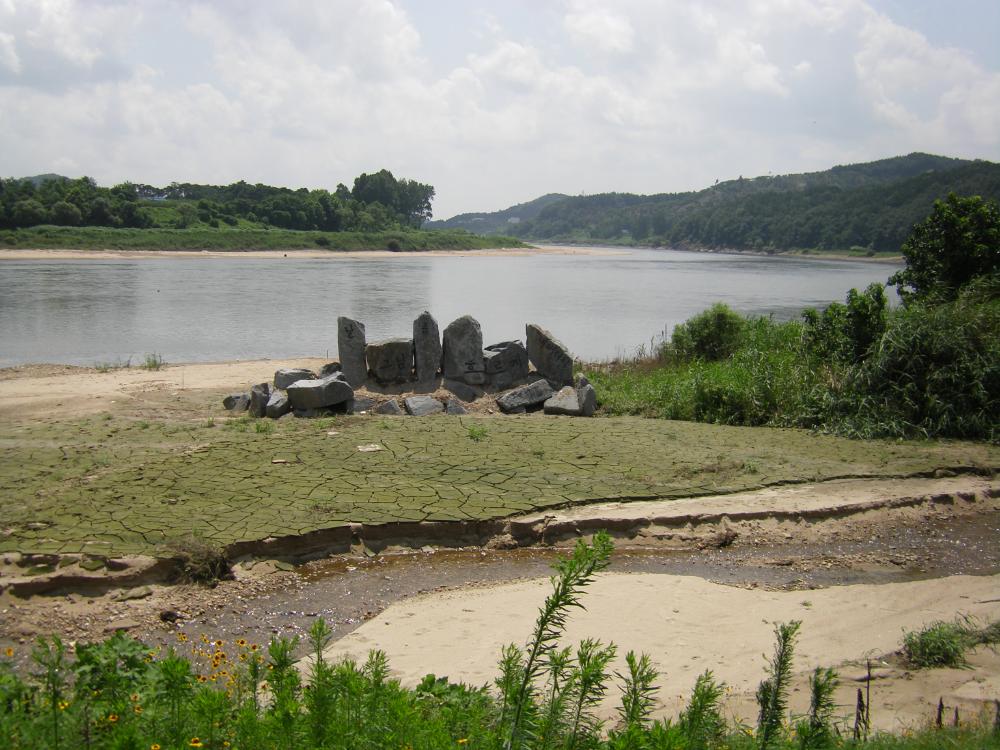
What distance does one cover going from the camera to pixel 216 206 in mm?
70375

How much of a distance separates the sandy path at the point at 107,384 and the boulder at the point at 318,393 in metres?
3.09

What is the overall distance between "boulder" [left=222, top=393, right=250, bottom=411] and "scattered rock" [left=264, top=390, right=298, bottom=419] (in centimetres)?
73

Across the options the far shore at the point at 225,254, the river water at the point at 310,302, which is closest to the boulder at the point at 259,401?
the river water at the point at 310,302

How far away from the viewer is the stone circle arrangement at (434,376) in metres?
11.4

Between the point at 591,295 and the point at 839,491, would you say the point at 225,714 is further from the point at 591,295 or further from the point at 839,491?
the point at 591,295

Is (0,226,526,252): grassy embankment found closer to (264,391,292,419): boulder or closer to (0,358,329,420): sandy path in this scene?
(0,358,329,420): sandy path

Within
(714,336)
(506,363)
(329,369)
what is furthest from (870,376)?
(329,369)

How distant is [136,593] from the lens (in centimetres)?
563

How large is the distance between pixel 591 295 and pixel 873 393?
28703 mm

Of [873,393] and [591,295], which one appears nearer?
[873,393]

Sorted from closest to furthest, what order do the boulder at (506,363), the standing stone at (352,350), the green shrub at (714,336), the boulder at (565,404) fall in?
the boulder at (565,404), the standing stone at (352,350), the boulder at (506,363), the green shrub at (714,336)

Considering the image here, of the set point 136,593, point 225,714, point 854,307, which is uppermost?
point 854,307

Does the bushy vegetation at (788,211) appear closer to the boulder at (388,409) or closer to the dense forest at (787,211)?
the dense forest at (787,211)

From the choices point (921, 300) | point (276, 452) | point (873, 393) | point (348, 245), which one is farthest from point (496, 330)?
point (348, 245)
